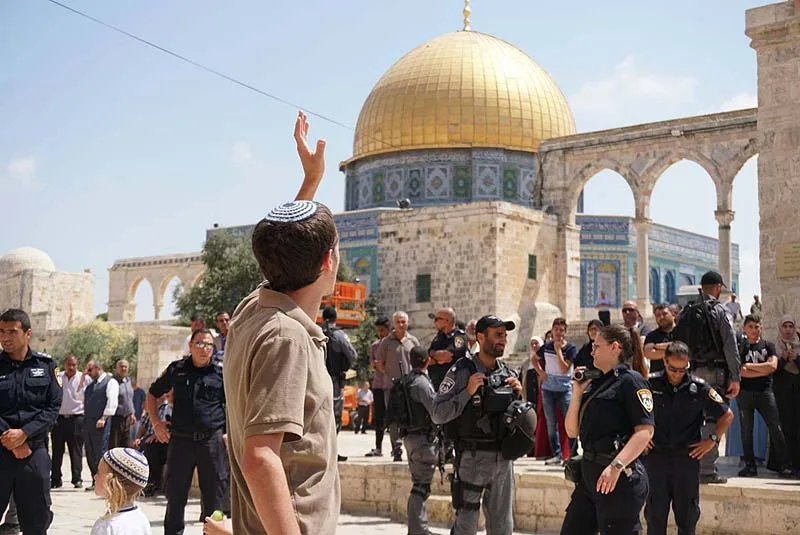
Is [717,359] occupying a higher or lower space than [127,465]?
higher

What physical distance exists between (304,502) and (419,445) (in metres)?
4.80

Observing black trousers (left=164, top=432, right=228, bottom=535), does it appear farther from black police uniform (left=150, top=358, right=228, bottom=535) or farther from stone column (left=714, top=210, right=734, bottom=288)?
stone column (left=714, top=210, right=734, bottom=288)

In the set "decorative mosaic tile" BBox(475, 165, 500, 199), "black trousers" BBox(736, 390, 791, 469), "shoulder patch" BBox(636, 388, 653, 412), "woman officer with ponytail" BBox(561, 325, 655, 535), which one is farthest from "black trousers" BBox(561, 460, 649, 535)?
"decorative mosaic tile" BBox(475, 165, 500, 199)

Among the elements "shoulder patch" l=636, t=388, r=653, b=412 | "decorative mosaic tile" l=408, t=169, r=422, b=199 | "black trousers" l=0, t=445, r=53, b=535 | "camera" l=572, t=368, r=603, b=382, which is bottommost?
"black trousers" l=0, t=445, r=53, b=535

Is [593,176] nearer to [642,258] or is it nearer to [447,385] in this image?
[642,258]

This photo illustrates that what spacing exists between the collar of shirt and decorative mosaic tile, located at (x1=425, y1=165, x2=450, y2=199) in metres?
32.3

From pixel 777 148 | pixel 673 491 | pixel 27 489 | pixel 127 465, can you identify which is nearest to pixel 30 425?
pixel 27 489

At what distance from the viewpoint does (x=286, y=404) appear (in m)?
2.12

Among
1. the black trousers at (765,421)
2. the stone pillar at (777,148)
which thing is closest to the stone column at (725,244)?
the stone pillar at (777,148)

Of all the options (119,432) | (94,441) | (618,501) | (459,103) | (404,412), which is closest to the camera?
(618,501)

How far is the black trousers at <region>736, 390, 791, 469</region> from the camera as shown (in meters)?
7.49

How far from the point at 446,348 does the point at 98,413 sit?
14.8ft

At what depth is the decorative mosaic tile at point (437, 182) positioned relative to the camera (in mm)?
34438

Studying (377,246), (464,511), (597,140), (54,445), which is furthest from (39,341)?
(464,511)
